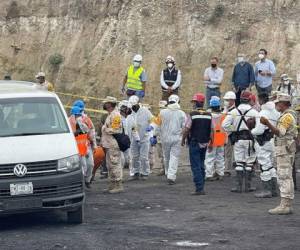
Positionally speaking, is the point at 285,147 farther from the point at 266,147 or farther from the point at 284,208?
the point at 266,147

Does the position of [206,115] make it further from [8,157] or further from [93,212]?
[8,157]

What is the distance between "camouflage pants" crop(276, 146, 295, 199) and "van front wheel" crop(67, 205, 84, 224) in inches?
129

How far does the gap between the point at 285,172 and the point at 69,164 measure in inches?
142

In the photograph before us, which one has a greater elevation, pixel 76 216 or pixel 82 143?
pixel 82 143

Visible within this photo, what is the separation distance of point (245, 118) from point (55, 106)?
4354 mm

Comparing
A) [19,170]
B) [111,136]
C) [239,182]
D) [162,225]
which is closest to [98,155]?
[111,136]

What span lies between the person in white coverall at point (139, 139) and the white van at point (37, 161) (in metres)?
5.90

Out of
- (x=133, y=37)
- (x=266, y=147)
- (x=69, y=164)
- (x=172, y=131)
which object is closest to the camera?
(x=69, y=164)

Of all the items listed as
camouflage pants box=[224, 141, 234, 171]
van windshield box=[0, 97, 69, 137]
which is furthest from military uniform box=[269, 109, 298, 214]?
camouflage pants box=[224, 141, 234, 171]

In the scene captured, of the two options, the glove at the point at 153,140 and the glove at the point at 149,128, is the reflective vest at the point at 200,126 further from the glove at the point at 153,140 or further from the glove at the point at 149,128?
the glove at the point at 153,140

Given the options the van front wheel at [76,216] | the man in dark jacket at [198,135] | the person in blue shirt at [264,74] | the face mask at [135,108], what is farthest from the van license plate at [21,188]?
the person in blue shirt at [264,74]

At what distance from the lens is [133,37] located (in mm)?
31391

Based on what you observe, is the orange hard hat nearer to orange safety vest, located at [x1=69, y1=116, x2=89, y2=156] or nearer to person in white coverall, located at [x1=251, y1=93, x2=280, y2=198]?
orange safety vest, located at [x1=69, y1=116, x2=89, y2=156]

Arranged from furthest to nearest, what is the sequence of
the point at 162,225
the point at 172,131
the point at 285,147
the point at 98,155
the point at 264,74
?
the point at 264,74, the point at 172,131, the point at 98,155, the point at 285,147, the point at 162,225
